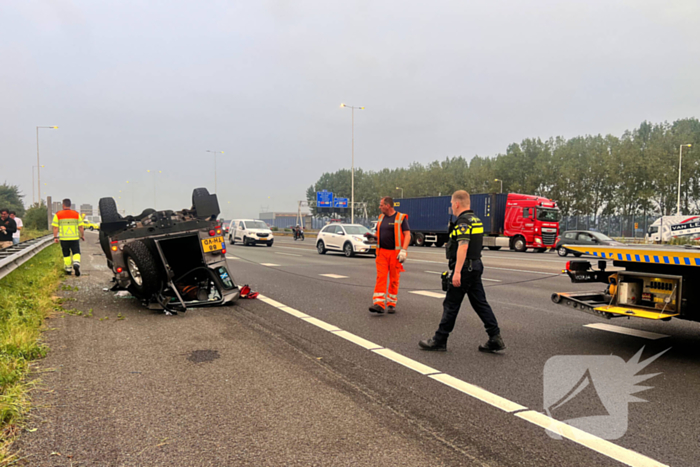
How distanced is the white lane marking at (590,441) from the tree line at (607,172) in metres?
53.2

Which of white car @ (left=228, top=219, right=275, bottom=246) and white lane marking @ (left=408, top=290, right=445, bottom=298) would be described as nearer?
white lane marking @ (left=408, top=290, right=445, bottom=298)

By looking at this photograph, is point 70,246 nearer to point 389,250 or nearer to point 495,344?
point 389,250

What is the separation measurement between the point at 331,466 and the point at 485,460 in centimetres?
90

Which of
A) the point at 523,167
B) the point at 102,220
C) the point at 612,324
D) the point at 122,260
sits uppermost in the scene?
the point at 523,167

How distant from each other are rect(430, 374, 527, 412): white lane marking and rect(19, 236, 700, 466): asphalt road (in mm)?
20

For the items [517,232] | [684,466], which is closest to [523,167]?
[517,232]

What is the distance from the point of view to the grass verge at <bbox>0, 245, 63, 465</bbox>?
358cm

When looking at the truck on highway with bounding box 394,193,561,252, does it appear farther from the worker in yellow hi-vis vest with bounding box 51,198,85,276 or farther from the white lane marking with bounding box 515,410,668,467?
the white lane marking with bounding box 515,410,668,467

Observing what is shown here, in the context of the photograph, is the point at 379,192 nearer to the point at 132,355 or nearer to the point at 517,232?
the point at 517,232

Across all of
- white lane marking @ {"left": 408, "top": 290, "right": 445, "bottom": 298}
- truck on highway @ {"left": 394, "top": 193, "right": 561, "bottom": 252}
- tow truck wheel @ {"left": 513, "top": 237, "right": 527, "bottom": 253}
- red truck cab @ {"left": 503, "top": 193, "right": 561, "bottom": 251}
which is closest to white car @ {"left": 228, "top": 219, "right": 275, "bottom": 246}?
truck on highway @ {"left": 394, "top": 193, "right": 561, "bottom": 252}

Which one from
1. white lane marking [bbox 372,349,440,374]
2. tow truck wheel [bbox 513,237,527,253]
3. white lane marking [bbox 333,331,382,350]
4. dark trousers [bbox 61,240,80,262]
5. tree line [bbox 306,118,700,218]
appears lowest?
tow truck wheel [bbox 513,237,527,253]

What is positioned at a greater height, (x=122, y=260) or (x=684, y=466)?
(x=122, y=260)

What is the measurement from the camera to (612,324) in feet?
23.8

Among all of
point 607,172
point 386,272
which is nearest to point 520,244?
point 386,272
